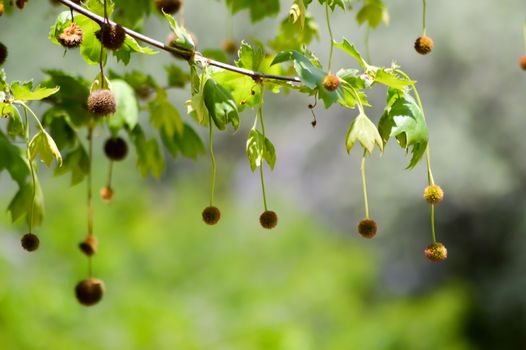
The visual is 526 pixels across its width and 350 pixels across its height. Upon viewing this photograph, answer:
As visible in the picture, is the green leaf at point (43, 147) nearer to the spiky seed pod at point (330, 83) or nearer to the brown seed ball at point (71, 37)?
the brown seed ball at point (71, 37)

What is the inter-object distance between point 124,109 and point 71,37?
0.51m

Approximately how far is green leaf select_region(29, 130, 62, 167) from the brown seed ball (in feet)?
0.48

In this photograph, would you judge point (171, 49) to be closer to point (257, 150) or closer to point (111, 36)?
point (111, 36)

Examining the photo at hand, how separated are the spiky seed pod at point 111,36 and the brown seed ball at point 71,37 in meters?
0.04

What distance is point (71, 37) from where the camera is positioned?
1.45m

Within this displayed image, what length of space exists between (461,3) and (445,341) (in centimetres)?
321

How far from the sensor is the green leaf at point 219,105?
1466 millimetres

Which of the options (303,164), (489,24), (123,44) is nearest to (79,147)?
(123,44)

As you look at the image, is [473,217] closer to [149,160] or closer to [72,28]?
[149,160]

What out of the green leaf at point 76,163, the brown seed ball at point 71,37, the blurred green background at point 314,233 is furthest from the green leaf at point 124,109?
the blurred green background at point 314,233

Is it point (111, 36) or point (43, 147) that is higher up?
point (111, 36)

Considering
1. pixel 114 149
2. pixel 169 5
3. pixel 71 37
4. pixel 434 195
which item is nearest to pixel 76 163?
pixel 114 149

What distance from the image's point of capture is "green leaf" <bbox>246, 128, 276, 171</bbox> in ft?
5.01

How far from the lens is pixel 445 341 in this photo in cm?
740
